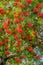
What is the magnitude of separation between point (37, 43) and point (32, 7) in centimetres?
241

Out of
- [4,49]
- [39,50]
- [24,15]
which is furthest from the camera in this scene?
[39,50]

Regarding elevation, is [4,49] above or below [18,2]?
below

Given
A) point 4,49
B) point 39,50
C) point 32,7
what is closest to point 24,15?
point 32,7

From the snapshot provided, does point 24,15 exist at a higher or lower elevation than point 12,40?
higher

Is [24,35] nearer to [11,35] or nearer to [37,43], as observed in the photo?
[11,35]

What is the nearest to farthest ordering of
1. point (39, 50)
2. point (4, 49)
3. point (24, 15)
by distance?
point (24, 15) → point (4, 49) → point (39, 50)

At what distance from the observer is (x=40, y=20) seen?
12.2 meters

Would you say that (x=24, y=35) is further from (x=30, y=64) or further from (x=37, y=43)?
(x=30, y=64)

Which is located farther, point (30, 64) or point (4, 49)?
point (30, 64)

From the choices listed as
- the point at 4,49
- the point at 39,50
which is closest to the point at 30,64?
the point at 39,50

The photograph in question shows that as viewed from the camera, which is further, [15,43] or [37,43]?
[37,43]

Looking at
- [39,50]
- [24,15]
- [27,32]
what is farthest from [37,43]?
[24,15]

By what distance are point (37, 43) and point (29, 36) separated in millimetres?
1548

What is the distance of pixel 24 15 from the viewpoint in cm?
1185
